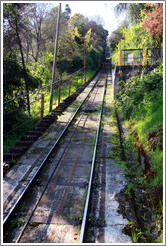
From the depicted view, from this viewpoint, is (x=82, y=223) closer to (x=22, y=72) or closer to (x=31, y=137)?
(x=31, y=137)

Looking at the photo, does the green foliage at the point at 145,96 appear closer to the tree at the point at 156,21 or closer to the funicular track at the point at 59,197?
the tree at the point at 156,21

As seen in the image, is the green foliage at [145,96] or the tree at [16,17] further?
the tree at [16,17]

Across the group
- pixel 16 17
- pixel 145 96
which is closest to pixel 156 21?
pixel 145 96

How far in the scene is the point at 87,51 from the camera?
37000 mm

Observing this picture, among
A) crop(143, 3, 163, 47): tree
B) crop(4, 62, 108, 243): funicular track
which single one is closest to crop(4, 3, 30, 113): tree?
crop(143, 3, 163, 47): tree

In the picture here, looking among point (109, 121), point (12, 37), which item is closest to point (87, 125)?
point (109, 121)

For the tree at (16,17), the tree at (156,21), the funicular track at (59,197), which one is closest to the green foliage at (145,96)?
the tree at (156,21)

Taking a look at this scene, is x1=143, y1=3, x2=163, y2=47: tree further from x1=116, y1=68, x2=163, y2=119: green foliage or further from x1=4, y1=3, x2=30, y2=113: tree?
x1=4, y1=3, x2=30, y2=113: tree

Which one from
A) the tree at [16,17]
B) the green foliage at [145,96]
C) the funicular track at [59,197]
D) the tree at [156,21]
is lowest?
the funicular track at [59,197]

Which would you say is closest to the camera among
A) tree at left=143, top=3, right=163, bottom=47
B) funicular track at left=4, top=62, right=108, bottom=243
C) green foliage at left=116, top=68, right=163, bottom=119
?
funicular track at left=4, top=62, right=108, bottom=243

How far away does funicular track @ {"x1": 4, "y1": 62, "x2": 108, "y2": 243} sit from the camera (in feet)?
13.3

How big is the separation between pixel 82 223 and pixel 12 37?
16844mm

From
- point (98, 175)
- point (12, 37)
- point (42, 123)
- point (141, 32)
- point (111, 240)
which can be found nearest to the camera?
point (111, 240)

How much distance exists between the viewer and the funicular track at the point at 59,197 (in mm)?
4059
